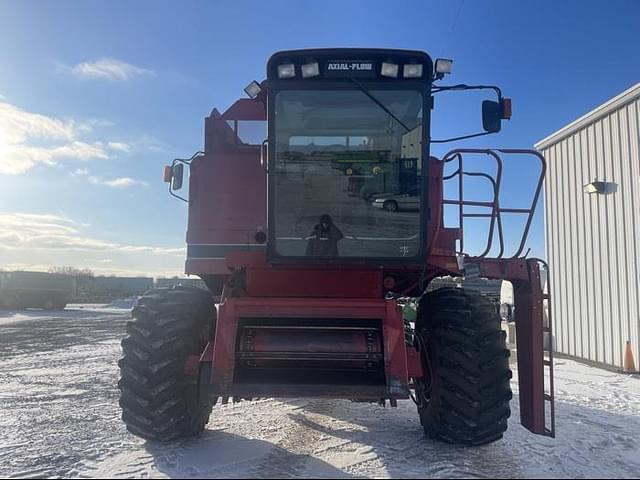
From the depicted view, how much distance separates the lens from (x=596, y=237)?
10.7 m

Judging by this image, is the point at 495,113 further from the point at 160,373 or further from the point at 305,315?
the point at 160,373

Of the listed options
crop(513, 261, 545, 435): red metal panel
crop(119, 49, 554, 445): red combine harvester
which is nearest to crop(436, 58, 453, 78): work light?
crop(119, 49, 554, 445): red combine harvester

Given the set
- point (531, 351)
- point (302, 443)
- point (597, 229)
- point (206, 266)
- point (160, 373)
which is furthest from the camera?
point (597, 229)

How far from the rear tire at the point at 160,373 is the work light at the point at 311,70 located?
2440 mm

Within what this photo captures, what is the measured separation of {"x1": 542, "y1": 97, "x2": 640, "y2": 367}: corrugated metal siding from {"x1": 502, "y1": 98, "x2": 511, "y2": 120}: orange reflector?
6.28m

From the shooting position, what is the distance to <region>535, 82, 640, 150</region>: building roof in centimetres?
945

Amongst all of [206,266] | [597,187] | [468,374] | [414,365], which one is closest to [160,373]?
[206,266]

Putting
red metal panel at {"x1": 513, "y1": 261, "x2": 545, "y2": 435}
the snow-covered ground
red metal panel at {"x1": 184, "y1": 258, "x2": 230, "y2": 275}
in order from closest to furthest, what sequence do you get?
the snow-covered ground, red metal panel at {"x1": 513, "y1": 261, "x2": 545, "y2": 435}, red metal panel at {"x1": 184, "y1": 258, "x2": 230, "y2": 275}

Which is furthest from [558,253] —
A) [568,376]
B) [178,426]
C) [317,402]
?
[178,426]

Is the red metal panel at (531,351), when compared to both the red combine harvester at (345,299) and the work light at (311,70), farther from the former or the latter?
the work light at (311,70)

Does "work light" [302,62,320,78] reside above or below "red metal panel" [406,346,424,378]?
above

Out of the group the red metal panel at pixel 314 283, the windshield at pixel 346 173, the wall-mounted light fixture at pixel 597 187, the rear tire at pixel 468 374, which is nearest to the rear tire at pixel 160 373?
the red metal panel at pixel 314 283

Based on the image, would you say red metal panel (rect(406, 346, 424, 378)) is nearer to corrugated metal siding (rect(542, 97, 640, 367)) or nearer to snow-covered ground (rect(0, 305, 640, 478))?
snow-covered ground (rect(0, 305, 640, 478))

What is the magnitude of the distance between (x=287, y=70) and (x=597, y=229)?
877 cm
